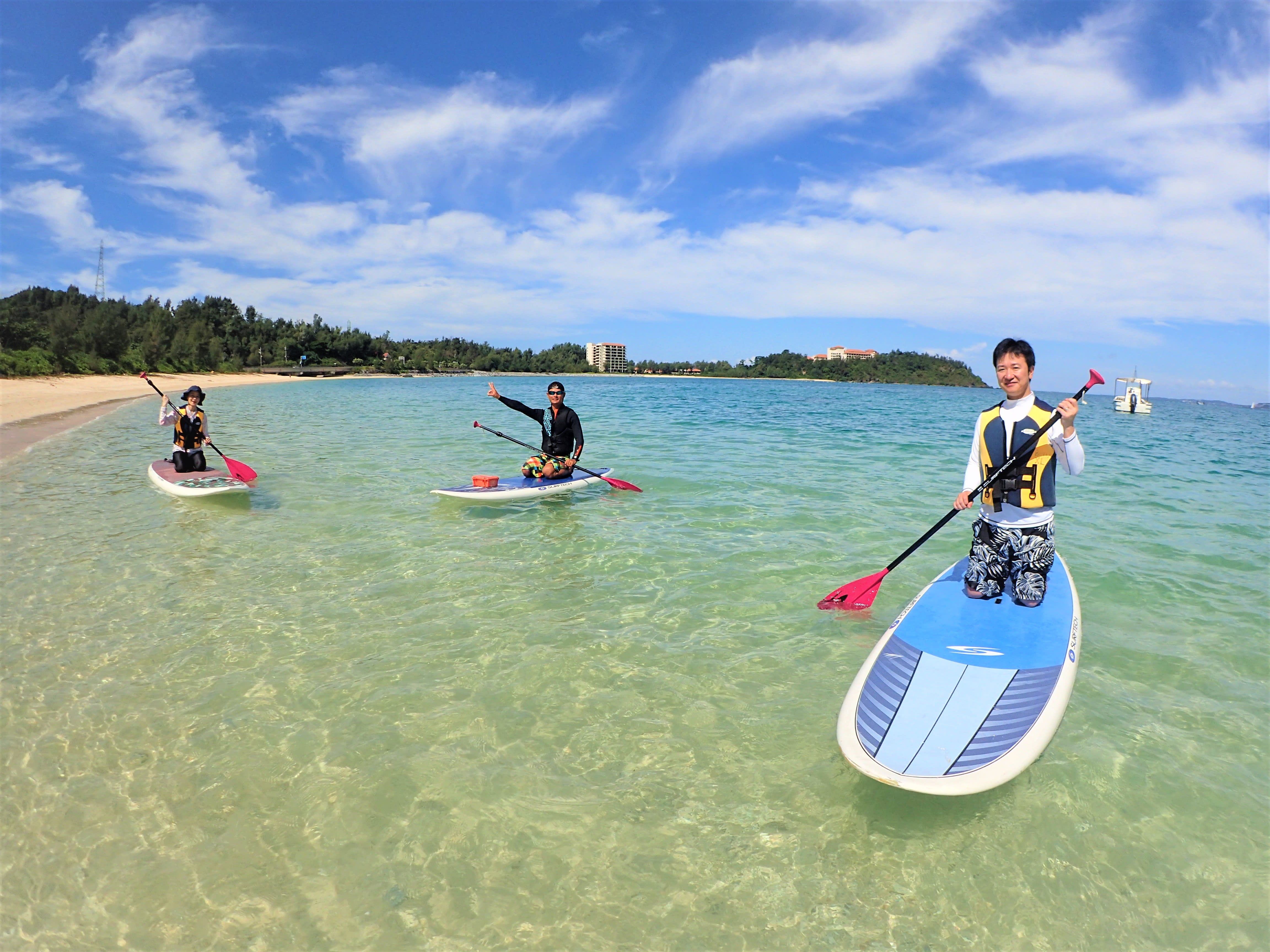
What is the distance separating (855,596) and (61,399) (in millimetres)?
39132

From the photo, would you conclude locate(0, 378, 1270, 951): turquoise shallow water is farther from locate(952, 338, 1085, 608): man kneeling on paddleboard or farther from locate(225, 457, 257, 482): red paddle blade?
locate(225, 457, 257, 482): red paddle blade

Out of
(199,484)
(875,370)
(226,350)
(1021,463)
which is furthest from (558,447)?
(875,370)

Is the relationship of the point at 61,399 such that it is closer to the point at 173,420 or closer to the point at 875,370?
the point at 173,420

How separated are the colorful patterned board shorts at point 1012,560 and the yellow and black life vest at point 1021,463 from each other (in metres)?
0.24

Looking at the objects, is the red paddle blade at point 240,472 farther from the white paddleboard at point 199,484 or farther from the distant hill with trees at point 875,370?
the distant hill with trees at point 875,370

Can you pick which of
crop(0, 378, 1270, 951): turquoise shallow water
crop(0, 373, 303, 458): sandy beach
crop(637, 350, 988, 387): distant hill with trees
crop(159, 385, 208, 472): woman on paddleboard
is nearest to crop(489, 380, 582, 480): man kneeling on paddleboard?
crop(0, 378, 1270, 951): turquoise shallow water

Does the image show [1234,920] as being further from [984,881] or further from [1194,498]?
[1194,498]

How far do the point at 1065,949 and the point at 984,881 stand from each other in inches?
15.6

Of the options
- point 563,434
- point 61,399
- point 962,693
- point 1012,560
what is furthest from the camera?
point 61,399

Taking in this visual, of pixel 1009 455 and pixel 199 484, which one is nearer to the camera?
pixel 1009 455

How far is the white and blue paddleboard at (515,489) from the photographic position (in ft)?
36.1

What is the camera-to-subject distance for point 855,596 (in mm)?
6789

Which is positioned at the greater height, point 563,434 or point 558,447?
point 563,434

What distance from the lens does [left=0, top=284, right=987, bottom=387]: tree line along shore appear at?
157 feet
